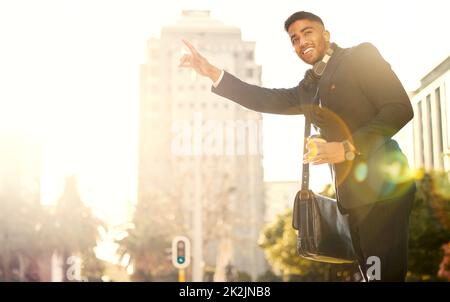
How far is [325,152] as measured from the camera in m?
3.52

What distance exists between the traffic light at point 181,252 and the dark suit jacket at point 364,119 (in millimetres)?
24853

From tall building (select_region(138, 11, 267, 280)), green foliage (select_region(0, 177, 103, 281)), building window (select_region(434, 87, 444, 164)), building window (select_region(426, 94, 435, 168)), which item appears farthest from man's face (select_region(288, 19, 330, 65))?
tall building (select_region(138, 11, 267, 280))

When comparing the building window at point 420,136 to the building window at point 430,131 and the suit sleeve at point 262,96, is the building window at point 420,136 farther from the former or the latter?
the suit sleeve at point 262,96

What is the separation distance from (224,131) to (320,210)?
17460cm

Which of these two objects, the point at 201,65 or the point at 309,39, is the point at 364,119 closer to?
the point at 309,39

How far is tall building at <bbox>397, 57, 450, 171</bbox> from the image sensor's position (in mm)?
81956

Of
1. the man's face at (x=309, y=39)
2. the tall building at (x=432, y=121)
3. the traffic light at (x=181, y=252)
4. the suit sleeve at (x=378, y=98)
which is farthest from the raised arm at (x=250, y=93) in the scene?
the tall building at (x=432, y=121)

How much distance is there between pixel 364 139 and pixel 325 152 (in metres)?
0.20

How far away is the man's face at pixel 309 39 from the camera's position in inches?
153

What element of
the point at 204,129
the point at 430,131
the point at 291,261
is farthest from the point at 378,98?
the point at 204,129

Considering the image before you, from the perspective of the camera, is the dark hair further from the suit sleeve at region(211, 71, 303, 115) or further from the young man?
the suit sleeve at region(211, 71, 303, 115)

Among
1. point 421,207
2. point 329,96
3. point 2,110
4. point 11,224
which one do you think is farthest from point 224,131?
point 329,96

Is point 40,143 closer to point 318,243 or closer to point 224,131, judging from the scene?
point 224,131

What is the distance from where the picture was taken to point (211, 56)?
532ft
